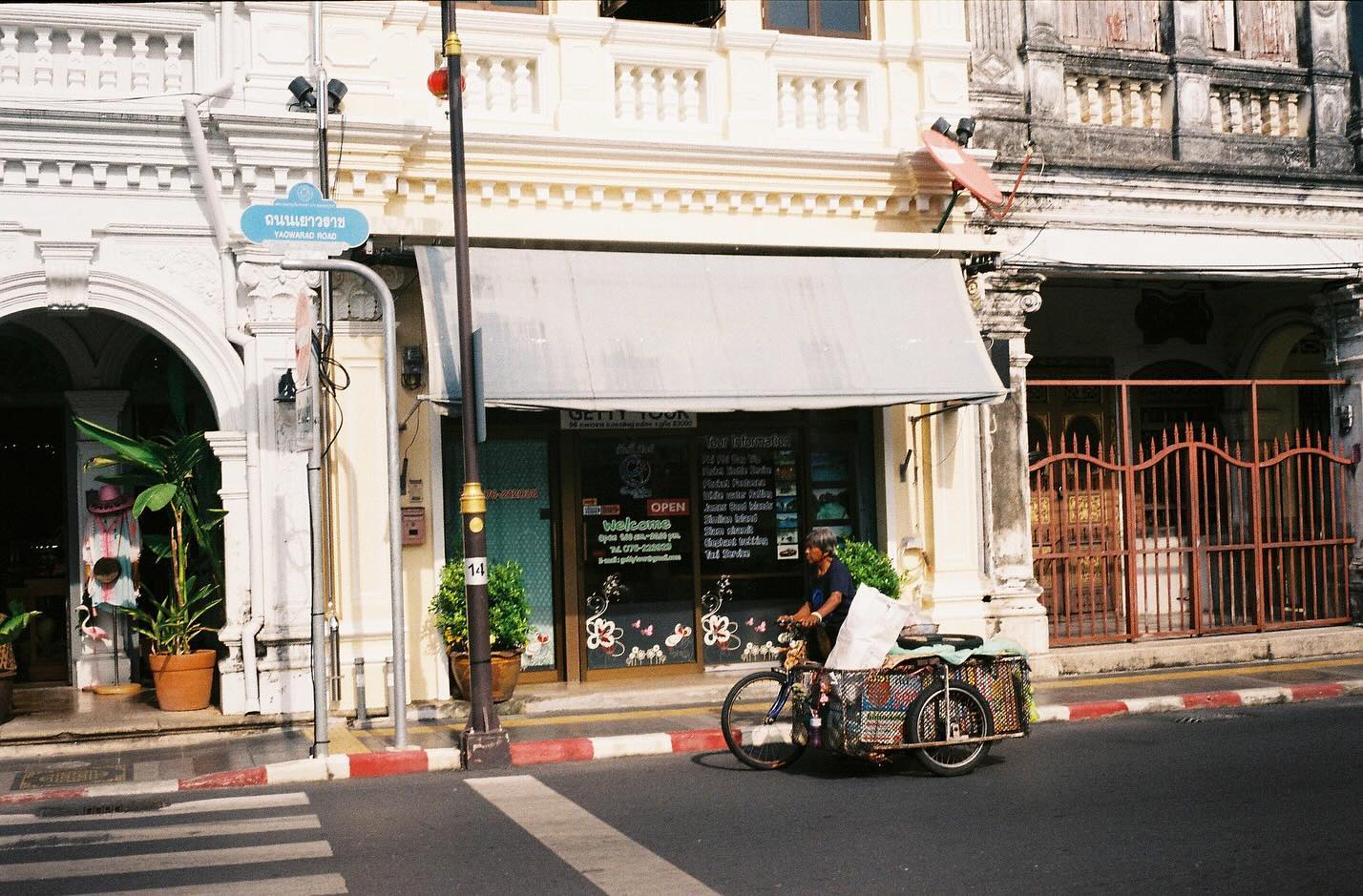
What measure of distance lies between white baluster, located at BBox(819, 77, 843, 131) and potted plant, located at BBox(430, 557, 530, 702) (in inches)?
209

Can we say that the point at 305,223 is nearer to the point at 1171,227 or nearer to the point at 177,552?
the point at 177,552

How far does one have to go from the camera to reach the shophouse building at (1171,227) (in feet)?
46.5

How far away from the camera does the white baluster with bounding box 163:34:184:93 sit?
38.9 feet

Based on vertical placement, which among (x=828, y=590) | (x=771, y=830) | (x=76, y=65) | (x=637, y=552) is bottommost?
(x=771, y=830)

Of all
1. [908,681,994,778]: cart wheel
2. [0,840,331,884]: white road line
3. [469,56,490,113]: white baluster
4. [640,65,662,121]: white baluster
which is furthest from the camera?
[640,65,662,121]: white baluster

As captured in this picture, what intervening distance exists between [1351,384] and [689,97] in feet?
26.3

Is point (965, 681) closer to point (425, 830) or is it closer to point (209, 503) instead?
point (425, 830)

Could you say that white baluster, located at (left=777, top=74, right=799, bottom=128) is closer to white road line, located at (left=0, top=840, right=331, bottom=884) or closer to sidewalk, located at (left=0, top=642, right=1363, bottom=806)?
→ sidewalk, located at (left=0, top=642, right=1363, bottom=806)

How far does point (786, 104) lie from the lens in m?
13.7

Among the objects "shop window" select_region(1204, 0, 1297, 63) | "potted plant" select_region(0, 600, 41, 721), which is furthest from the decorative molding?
"shop window" select_region(1204, 0, 1297, 63)

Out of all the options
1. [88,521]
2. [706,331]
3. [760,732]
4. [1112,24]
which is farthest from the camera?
[1112,24]

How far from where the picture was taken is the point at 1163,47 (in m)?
15.0

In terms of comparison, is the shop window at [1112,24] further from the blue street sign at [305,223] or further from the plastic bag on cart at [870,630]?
the blue street sign at [305,223]

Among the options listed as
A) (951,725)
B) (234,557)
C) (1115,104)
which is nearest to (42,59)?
(234,557)
